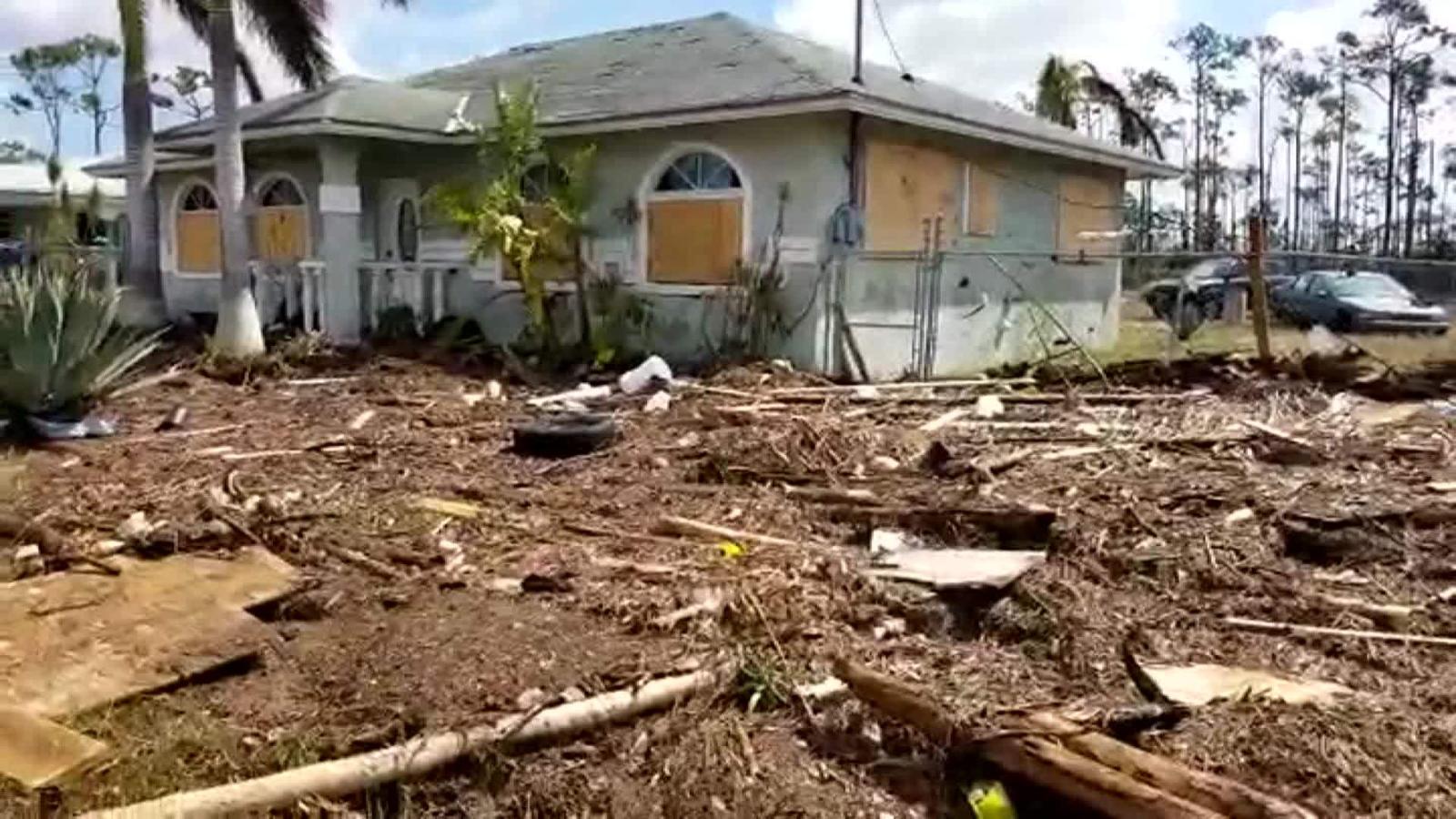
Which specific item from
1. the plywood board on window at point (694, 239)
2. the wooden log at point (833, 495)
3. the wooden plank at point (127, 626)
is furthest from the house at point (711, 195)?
the wooden plank at point (127, 626)

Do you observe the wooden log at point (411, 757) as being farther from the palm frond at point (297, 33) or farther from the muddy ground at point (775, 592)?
the palm frond at point (297, 33)

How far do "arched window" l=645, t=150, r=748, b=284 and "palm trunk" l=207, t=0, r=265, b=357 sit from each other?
4.90 m

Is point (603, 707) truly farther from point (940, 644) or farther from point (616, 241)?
point (616, 241)

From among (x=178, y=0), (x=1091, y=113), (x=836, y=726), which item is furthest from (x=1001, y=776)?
(x=1091, y=113)

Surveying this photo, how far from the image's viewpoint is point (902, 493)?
789 cm

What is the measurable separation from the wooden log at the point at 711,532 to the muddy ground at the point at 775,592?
0.44 feet

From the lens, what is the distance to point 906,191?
14.8m

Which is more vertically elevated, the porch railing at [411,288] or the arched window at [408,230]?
the arched window at [408,230]

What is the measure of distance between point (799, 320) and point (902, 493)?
628 centimetres

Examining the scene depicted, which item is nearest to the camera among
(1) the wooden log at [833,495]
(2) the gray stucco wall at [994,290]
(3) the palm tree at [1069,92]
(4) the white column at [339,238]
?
(1) the wooden log at [833,495]

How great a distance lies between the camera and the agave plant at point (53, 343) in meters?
10.3

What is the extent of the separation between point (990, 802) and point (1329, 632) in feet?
7.10

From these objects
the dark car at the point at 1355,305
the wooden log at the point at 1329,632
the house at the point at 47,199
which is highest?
the house at the point at 47,199

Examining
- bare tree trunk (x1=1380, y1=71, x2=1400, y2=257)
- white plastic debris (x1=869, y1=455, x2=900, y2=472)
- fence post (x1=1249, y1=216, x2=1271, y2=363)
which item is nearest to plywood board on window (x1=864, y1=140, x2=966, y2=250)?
fence post (x1=1249, y1=216, x2=1271, y2=363)
